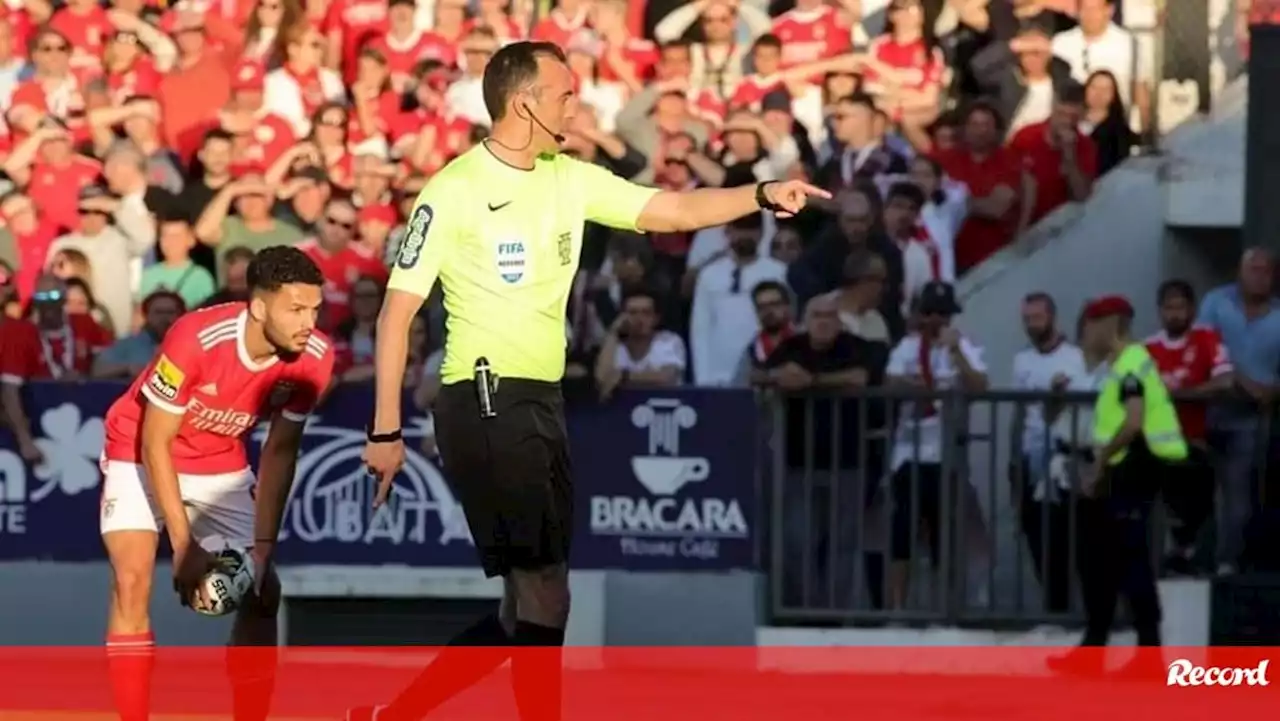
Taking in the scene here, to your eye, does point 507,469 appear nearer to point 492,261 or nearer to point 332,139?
point 492,261

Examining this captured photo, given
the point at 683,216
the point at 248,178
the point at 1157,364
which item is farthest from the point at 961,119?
the point at 683,216

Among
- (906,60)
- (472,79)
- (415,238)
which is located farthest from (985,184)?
(415,238)

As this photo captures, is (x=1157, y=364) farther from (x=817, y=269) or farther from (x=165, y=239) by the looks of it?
(x=165, y=239)

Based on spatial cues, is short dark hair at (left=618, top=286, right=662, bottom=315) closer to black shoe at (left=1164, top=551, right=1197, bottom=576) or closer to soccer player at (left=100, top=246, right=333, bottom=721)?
black shoe at (left=1164, top=551, right=1197, bottom=576)

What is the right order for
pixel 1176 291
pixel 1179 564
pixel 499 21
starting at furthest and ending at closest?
pixel 499 21, pixel 1176 291, pixel 1179 564

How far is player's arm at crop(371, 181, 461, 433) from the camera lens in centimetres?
884

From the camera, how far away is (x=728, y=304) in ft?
49.9

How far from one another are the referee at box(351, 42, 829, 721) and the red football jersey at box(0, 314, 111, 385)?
638 cm

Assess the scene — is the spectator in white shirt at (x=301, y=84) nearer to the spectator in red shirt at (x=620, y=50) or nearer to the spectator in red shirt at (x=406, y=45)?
the spectator in red shirt at (x=406, y=45)

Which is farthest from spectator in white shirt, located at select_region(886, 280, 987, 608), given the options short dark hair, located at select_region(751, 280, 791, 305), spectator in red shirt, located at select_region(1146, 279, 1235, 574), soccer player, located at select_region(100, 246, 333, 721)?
soccer player, located at select_region(100, 246, 333, 721)

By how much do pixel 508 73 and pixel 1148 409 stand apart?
5.52m

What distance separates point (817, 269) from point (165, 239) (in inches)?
145
